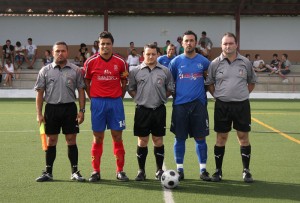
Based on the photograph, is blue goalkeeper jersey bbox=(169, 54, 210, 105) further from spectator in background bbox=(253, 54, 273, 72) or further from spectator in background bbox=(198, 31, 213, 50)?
spectator in background bbox=(198, 31, 213, 50)

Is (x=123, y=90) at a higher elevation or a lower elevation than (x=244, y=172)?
higher

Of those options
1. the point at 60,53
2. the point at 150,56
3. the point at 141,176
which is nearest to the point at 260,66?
the point at 150,56

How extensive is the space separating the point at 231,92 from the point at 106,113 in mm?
1655

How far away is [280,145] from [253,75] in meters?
3.41

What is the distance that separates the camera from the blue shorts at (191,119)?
7.79 m

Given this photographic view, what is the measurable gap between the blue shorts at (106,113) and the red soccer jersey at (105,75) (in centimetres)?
8

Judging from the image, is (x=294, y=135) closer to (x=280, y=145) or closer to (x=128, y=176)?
(x=280, y=145)

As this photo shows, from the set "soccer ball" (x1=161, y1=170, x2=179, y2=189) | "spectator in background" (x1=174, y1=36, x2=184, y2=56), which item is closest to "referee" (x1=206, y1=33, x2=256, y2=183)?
"soccer ball" (x1=161, y1=170, x2=179, y2=189)

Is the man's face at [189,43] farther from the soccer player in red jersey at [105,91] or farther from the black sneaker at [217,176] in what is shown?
the black sneaker at [217,176]

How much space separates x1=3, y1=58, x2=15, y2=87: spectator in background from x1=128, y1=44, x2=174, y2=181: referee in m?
18.7

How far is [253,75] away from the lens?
7805 mm

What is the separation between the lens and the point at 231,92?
25.1ft

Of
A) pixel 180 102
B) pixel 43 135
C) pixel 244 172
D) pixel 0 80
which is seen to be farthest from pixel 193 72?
pixel 0 80

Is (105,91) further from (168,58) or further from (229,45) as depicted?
(168,58)
